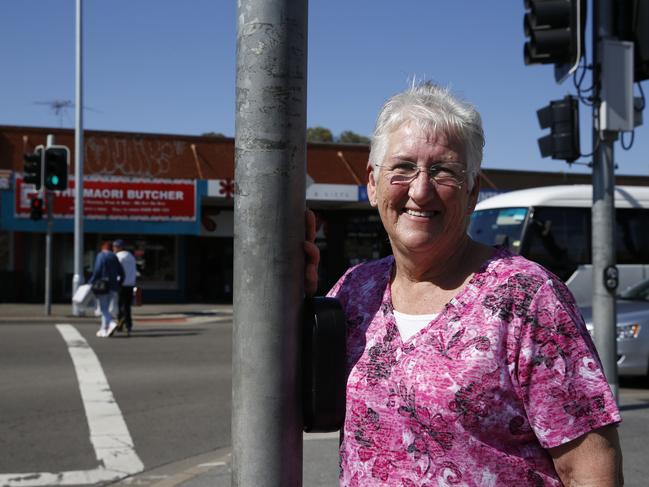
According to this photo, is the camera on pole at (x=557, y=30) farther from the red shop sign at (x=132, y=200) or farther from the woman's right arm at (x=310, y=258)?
the red shop sign at (x=132, y=200)

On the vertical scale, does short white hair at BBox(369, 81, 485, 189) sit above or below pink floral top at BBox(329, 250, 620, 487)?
above

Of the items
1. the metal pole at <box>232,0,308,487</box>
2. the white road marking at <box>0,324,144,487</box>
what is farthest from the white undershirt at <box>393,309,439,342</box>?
the white road marking at <box>0,324,144,487</box>

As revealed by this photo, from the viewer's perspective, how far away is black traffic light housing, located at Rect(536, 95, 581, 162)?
284 inches

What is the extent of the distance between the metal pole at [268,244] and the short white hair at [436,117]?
0.32 metres

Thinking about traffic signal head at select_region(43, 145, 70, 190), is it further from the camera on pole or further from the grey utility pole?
the camera on pole

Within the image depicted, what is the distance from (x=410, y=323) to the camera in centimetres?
215

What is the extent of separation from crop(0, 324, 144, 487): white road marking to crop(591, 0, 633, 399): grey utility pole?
4.27 meters

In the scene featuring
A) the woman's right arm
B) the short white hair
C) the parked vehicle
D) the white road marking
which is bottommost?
the white road marking

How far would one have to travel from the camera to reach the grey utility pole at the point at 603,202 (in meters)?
6.97

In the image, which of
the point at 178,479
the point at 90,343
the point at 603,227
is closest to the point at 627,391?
the point at 603,227

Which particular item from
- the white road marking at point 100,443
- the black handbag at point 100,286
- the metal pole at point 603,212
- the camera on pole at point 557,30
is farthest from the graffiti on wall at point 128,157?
the camera on pole at point 557,30

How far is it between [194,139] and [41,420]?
21048 mm

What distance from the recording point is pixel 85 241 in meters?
27.3

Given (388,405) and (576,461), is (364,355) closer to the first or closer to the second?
(388,405)
